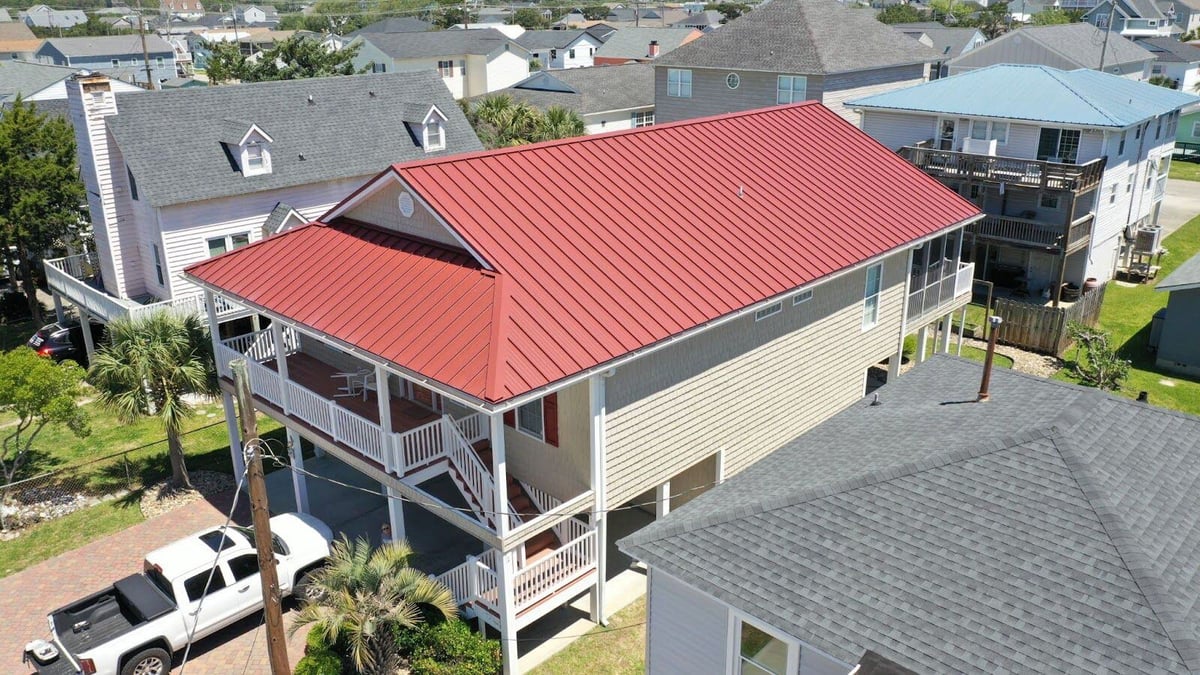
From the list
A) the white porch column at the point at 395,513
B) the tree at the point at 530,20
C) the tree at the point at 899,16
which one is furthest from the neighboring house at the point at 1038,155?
the tree at the point at 530,20

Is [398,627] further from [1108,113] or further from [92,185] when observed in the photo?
[1108,113]

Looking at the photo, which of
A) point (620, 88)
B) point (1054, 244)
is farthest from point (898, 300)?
point (620, 88)

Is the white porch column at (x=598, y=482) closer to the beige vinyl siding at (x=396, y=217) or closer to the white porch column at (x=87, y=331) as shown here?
the beige vinyl siding at (x=396, y=217)

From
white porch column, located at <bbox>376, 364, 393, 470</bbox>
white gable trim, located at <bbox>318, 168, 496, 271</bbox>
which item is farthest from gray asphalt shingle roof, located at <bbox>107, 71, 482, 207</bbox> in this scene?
white porch column, located at <bbox>376, 364, 393, 470</bbox>

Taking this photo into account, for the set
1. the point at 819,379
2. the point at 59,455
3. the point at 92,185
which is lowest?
the point at 59,455

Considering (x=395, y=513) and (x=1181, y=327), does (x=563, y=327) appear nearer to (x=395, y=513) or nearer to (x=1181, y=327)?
(x=395, y=513)
